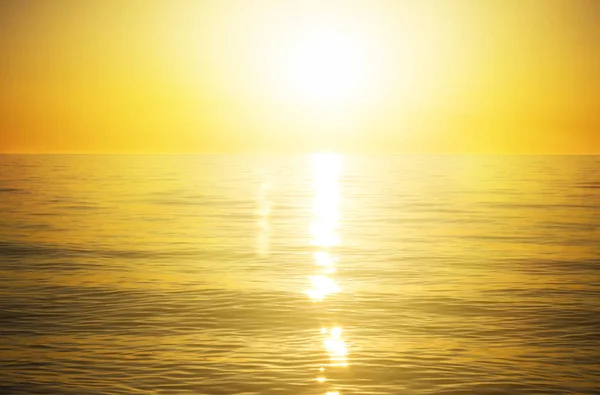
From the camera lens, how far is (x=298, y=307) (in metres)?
20.3

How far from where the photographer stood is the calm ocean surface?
48.3 ft

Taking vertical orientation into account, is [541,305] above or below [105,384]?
above

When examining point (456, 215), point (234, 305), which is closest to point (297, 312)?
point (234, 305)

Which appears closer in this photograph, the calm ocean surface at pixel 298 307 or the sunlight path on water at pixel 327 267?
the calm ocean surface at pixel 298 307

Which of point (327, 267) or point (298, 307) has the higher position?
point (327, 267)

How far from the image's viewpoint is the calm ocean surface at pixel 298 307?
14719 millimetres

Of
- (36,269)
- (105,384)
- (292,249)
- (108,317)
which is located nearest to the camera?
(105,384)

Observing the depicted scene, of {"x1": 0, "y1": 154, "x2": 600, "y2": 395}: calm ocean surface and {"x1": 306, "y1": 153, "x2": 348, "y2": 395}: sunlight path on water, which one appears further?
{"x1": 306, "y1": 153, "x2": 348, "y2": 395}: sunlight path on water

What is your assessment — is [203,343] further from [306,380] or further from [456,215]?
[456,215]

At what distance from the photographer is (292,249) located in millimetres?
32188

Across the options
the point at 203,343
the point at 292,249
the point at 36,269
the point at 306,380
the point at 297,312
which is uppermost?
the point at 292,249

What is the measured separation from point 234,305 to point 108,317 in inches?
109

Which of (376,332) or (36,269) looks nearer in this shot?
(376,332)

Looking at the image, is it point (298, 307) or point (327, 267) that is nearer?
point (298, 307)
